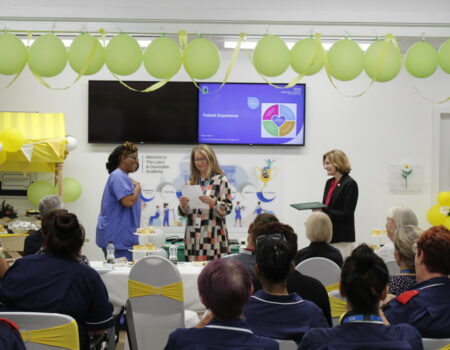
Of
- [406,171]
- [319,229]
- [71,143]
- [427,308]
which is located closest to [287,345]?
[427,308]

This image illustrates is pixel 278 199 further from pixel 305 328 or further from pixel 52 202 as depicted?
pixel 305 328

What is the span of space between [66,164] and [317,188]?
3.20 meters

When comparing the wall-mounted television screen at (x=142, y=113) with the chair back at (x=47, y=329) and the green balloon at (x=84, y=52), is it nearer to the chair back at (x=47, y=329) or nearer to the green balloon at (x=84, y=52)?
the green balloon at (x=84, y=52)

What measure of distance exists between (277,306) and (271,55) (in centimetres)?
272

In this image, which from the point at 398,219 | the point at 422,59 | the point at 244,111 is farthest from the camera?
the point at 244,111

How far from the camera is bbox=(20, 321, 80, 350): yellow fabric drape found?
2717mm

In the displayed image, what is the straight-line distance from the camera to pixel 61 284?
3.12 m

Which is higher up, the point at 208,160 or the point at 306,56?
the point at 306,56

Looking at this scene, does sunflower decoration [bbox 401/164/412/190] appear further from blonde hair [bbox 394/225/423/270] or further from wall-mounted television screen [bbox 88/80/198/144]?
blonde hair [bbox 394/225/423/270]

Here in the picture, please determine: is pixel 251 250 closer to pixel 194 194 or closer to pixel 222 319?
pixel 222 319

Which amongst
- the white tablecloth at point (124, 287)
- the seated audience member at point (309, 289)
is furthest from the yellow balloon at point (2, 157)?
the seated audience member at point (309, 289)

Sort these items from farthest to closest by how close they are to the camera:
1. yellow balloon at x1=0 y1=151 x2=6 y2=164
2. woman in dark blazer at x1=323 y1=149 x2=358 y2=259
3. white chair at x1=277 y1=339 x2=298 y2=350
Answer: yellow balloon at x1=0 y1=151 x2=6 y2=164
woman in dark blazer at x1=323 y1=149 x2=358 y2=259
white chair at x1=277 y1=339 x2=298 y2=350

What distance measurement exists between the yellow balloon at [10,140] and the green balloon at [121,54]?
101 inches

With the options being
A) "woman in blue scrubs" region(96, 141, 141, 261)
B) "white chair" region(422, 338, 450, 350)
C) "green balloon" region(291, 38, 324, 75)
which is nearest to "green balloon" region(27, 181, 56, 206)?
"woman in blue scrubs" region(96, 141, 141, 261)
